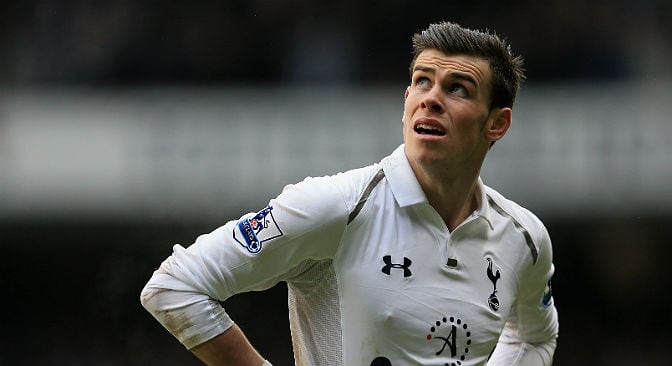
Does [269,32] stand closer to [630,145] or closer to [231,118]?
[231,118]

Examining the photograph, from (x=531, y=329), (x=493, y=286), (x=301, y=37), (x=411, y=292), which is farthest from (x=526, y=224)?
(x=301, y=37)

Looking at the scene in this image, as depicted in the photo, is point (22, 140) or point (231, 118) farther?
point (231, 118)

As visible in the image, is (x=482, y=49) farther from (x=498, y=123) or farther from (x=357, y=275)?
(x=357, y=275)

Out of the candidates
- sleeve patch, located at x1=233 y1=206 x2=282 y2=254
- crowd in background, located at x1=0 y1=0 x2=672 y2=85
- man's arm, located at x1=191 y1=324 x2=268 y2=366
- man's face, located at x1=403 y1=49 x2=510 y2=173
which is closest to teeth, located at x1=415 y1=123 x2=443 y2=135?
man's face, located at x1=403 y1=49 x2=510 y2=173

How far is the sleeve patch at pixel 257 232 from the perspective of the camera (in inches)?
94.0

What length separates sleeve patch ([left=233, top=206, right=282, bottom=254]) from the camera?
2387 mm

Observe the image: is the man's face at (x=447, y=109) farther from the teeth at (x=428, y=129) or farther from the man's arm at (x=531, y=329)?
the man's arm at (x=531, y=329)

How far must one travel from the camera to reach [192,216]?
525cm

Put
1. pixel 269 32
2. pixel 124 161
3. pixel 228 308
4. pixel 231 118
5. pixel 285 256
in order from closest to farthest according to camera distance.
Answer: pixel 285 256
pixel 228 308
pixel 124 161
pixel 231 118
pixel 269 32

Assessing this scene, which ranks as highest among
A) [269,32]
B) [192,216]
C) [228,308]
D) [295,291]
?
[269,32]

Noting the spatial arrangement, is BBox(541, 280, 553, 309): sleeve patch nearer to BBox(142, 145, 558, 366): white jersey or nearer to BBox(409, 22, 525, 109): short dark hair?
BBox(142, 145, 558, 366): white jersey

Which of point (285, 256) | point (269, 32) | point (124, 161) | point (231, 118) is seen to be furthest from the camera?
point (269, 32)

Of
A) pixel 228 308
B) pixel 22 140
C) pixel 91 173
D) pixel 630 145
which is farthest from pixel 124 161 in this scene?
pixel 630 145

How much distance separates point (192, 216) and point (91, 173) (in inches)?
23.3
